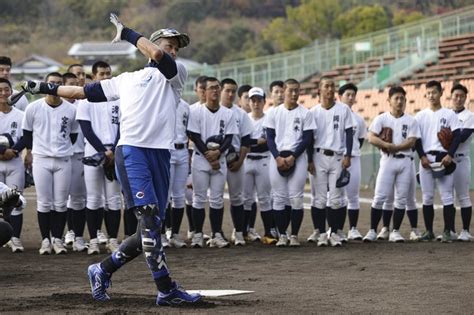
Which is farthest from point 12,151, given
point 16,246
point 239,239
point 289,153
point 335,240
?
point 335,240

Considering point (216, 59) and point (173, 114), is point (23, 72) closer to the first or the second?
point (216, 59)

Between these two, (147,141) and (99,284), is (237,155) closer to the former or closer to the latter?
(147,141)

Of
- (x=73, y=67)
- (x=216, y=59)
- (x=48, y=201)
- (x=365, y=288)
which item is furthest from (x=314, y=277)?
(x=216, y=59)

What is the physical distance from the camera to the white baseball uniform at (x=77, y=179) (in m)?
14.9

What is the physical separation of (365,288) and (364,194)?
52.8ft

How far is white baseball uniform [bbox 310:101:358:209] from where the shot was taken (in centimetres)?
1549

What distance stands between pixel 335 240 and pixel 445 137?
7.36 feet

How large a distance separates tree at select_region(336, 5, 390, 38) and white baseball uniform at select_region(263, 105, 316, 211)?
46473 mm

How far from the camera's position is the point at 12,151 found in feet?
46.9

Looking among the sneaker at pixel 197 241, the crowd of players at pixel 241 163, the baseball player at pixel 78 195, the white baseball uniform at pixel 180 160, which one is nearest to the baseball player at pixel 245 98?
the crowd of players at pixel 241 163

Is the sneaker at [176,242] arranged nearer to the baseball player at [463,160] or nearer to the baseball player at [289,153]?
the baseball player at [289,153]

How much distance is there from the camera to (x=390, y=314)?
8.84 metres

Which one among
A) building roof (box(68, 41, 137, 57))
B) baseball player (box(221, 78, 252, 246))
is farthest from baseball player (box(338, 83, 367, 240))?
building roof (box(68, 41, 137, 57))

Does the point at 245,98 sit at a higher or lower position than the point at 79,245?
higher
